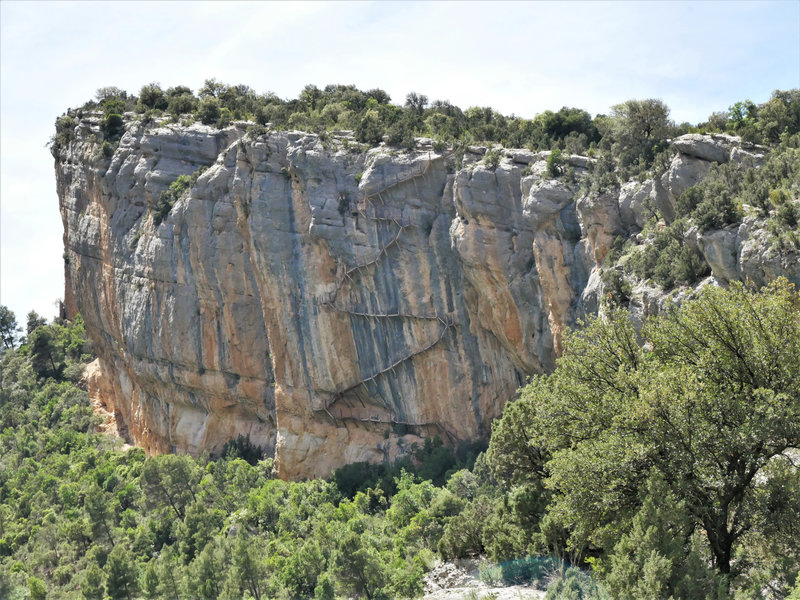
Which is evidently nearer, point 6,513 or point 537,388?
point 537,388

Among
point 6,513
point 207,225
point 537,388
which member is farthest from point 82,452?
point 537,388

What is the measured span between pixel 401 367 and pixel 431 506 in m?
13.9

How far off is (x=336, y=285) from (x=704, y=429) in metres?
33.3

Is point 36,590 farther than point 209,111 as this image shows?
No

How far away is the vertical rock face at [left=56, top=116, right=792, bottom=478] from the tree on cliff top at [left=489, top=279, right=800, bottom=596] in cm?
1687

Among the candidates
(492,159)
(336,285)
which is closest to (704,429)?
(492,159)

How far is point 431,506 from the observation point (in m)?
37.9

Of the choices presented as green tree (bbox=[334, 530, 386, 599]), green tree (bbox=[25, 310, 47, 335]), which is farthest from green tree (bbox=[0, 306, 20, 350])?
green tree (bbox=[334, 530, 386, 599])

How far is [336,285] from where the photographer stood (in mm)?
50844

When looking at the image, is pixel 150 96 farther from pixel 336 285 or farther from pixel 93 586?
pixel 93 586

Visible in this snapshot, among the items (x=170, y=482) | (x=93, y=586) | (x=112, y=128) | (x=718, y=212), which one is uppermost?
(x=112, y=128)

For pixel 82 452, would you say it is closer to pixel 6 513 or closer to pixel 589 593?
pixel 6 513

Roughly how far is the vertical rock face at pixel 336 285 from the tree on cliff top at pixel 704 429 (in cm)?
1687

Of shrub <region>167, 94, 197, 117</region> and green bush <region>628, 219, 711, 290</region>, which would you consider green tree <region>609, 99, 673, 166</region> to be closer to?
green bush <region>628, 219, 711, 290</region>
